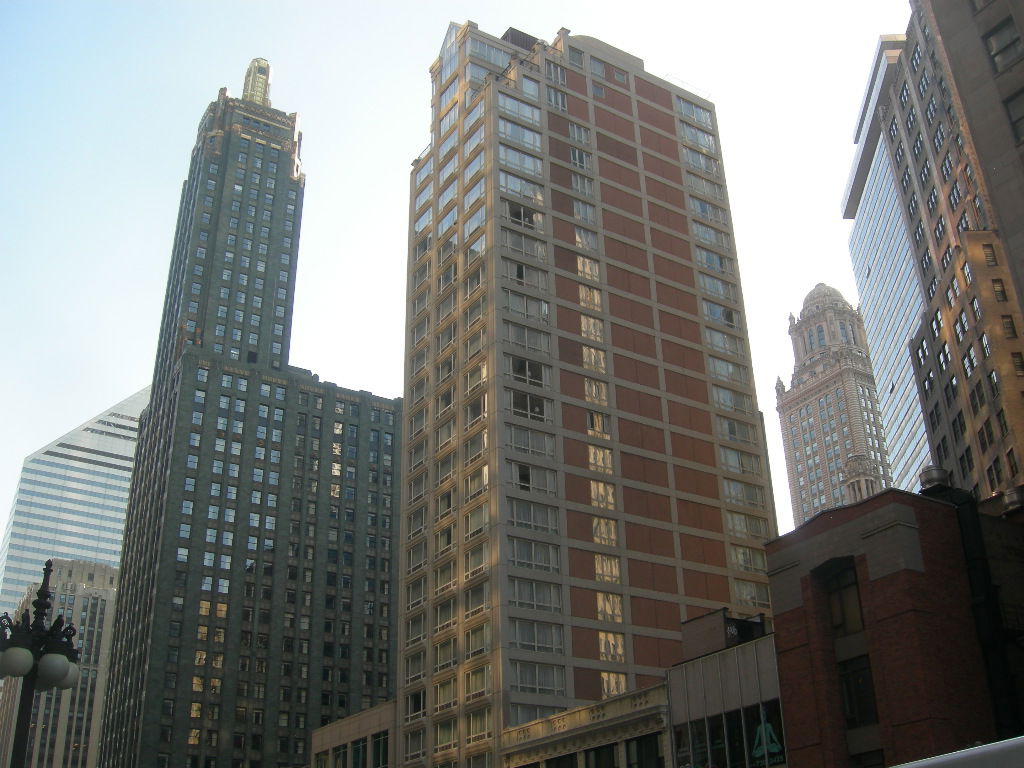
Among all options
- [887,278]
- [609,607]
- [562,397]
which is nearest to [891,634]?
[609,607]

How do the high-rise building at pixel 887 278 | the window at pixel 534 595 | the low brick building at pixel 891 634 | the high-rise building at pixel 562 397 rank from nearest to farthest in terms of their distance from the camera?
the low brick building at pixel 891 634 < the window at pixel 534 595 < the high-rise building at pixel 562 397 < the high-rise building at pixel 887 278

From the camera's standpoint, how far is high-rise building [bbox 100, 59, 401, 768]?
127438mm

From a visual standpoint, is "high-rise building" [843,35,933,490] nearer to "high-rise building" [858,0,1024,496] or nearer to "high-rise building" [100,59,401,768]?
"high-rise building" [858,0,1024,496]

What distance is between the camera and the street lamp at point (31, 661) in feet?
71.6

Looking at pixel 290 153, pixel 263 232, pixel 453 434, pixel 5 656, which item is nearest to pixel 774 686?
pixel 5 656

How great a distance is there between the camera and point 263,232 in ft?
549

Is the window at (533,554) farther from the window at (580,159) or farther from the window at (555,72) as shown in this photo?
the window at (555,72)

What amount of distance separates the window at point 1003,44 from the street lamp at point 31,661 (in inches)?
1401

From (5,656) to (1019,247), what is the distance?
32.2m

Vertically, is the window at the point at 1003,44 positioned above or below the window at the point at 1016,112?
above

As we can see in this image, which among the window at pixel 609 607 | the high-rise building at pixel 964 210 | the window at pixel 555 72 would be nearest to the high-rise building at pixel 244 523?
the window at pixel 609 607

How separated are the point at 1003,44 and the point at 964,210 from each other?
67562 millimetres

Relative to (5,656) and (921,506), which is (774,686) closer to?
(921,506)

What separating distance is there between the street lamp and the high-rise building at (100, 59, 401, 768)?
4194 inches
